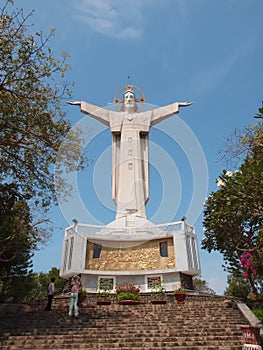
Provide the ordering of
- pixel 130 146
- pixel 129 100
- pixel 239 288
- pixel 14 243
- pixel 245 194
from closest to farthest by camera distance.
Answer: pixel 245 194
pixel 14 243
pixel 239 288
pixel 130 146
pixel 129 100

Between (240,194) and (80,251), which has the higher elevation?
(80,251)

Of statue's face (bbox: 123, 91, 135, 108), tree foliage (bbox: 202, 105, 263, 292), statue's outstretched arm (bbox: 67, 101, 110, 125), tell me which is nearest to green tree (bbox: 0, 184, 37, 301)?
tree foliage (bbox: 202, 105, 263, 292)

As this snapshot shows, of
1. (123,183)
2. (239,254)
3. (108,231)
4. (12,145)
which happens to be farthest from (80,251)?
(12,145)

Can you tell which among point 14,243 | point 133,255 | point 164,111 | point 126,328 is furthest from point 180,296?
point 164,111

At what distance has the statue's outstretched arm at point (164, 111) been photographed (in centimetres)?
2417

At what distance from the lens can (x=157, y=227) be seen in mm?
18938

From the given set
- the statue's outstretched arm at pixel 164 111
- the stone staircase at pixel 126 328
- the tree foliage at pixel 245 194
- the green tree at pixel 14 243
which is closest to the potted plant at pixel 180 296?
the stone staircase at pixel 126 328

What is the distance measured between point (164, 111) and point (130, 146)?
14.2 ft

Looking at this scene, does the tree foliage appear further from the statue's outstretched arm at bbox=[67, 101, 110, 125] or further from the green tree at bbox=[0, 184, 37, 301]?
the statue's outstretched arm at bbox=[67, 101, 110, 125]

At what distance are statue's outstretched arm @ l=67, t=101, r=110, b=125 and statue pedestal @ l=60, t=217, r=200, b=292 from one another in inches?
368

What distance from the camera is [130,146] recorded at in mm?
23062

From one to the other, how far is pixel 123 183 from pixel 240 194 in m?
15.1

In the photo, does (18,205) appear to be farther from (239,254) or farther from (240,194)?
(239,254)

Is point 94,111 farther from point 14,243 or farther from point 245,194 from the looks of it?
point 245,194
